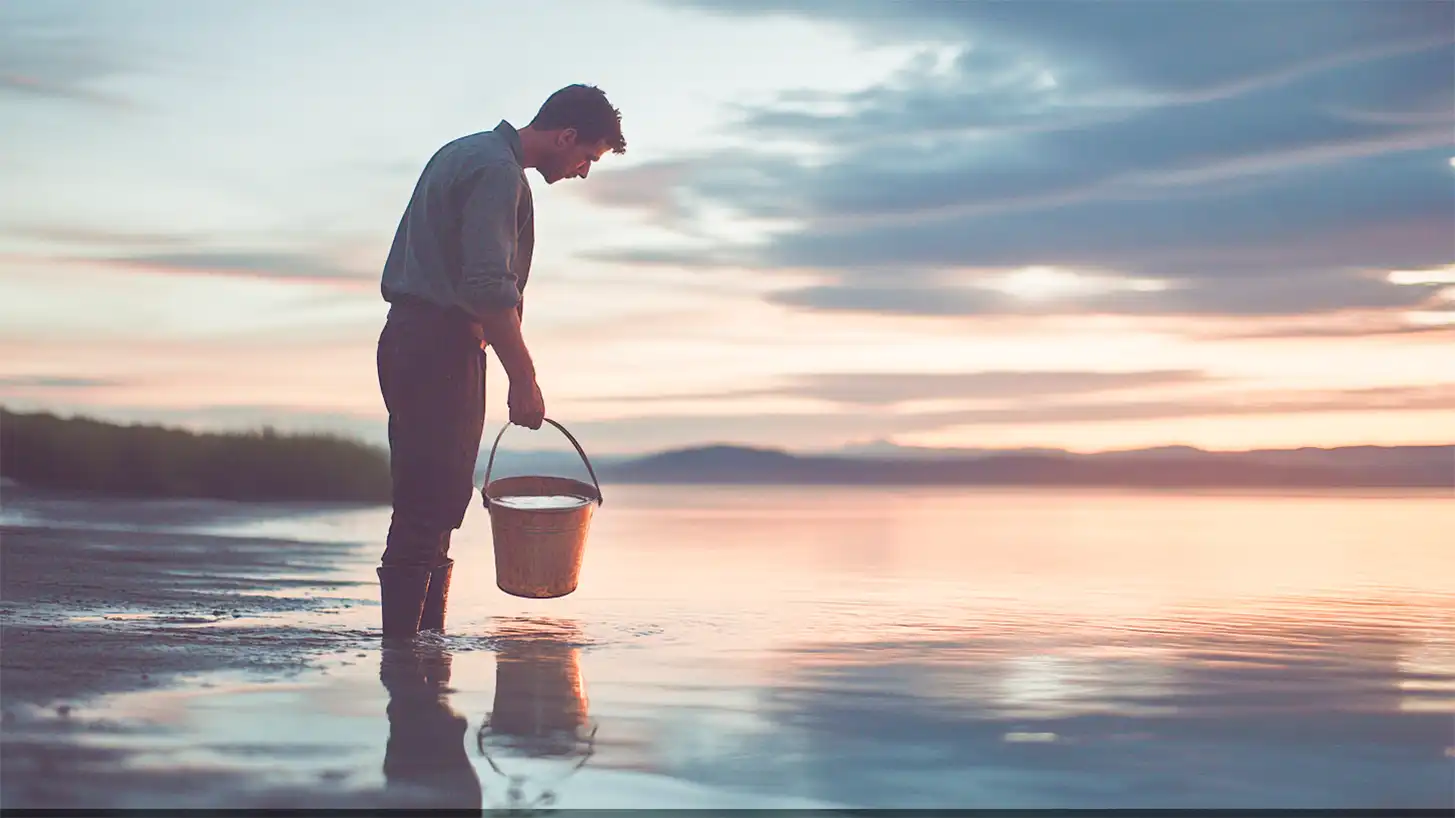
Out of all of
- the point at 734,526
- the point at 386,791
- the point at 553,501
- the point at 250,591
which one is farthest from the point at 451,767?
the point at 734,526

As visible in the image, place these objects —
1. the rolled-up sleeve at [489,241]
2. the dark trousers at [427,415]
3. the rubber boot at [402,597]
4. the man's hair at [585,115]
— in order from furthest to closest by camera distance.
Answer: the man's hair at [585,115] → the rubber boot at [402,597] → the dark trousers at [427,415] → the rolled-up sleeve at [489,241]

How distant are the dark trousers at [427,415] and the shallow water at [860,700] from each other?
0.44 metres

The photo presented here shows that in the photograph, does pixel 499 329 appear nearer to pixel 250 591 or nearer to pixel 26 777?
pixel 26 777

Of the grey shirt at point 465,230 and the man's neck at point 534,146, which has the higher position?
the man's neck at point 534,146

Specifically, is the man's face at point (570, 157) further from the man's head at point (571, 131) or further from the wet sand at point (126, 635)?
the wet sand at point (126, 635)

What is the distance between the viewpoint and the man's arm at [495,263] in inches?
186

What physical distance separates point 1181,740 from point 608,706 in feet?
4.92

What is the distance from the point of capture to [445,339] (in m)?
4.86

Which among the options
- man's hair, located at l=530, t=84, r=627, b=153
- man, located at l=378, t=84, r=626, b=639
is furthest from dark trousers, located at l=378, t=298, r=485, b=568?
man's hair, located at l=530, t=84, r=627, b=153

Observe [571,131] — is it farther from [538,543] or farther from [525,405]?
[538,543]

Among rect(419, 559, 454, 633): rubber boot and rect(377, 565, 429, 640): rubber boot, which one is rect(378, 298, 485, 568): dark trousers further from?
rect(419, 559, 454, 633): rubber boot

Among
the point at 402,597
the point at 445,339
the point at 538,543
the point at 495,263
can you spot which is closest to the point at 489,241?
the point at 495,263

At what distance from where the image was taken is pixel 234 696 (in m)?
3.87

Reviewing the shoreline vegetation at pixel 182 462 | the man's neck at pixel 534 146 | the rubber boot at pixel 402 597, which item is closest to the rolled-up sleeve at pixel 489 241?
the man's neck at pixel 534 146
